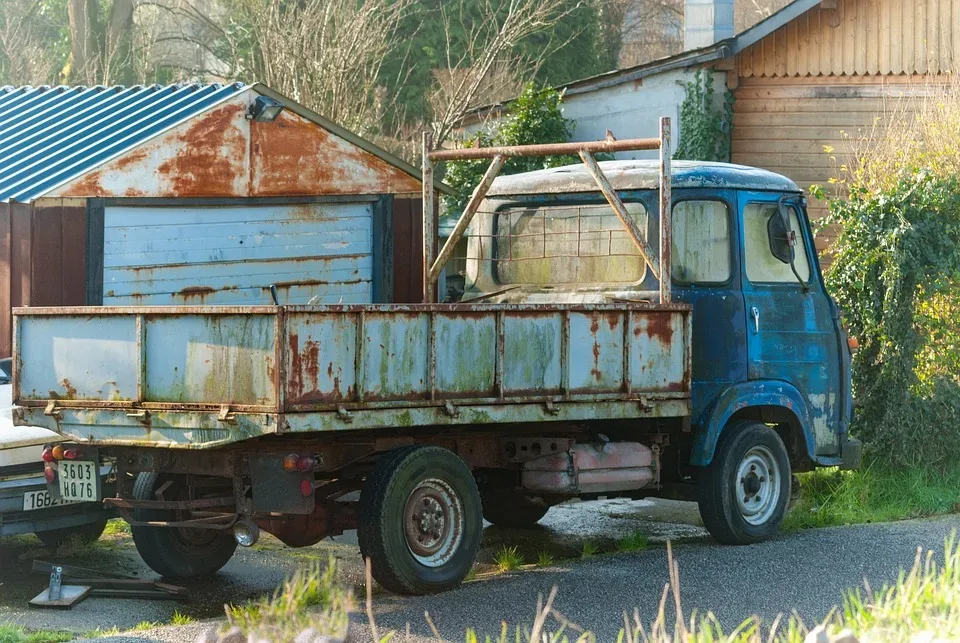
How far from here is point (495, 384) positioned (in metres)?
7.59

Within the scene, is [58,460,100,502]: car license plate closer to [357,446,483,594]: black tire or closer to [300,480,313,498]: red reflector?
[300,480,313,498]: red reflector

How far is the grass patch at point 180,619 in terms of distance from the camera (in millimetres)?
7026

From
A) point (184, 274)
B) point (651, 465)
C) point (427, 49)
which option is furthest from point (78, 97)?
point (427, 49)

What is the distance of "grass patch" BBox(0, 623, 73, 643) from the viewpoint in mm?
6352

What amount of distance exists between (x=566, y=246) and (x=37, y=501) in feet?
12.8

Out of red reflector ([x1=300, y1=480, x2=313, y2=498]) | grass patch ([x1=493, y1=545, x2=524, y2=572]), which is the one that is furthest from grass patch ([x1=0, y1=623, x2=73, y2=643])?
grass patch ([x1=493, y1=545, x2=524, y2=572])

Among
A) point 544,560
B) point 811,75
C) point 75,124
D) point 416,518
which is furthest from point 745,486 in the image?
point 811,75

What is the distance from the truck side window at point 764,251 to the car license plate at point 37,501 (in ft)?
15.6

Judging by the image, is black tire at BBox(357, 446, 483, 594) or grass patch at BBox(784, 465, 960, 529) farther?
grass patch at BBox(784, 465, 960, 529)

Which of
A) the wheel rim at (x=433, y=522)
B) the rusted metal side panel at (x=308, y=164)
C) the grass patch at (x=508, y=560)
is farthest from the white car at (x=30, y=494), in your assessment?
the rusted metal side panel at (x=308, y=164)

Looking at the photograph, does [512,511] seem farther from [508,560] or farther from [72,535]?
[72,535]

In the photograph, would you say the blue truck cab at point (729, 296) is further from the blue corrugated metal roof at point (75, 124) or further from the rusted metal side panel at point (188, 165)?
the blue corrugated metal roof at point (75, 124)

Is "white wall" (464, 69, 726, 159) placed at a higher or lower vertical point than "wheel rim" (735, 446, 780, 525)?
higher

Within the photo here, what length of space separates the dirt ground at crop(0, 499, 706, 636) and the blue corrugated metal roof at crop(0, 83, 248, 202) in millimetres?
3800
